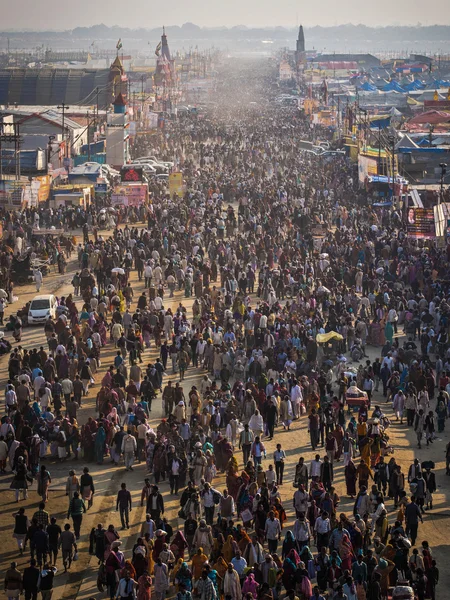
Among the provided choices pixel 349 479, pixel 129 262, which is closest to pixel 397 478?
pixel 349 479

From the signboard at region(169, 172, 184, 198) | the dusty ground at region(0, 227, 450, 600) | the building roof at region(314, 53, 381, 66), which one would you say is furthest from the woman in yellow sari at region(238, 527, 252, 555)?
the building roof at region(314, 53, 381, 66)

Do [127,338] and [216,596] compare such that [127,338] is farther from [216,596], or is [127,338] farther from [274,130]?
[274,130]

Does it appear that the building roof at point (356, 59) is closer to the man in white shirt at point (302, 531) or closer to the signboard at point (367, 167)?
the signboard at point (367, 167)

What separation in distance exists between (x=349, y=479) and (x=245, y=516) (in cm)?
222

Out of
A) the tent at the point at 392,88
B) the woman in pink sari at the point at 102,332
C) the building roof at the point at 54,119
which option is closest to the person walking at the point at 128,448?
the woman in pink sari at the point at 102,332

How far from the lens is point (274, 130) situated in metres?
77.6

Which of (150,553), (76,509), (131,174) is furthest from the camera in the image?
(131,174)

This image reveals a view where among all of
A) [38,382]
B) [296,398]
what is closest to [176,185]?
[38,382]

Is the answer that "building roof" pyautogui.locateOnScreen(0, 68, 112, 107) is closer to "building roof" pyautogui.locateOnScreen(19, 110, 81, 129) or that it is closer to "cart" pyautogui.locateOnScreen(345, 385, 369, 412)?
"building roof" pyautogui.locateOnScreen(19, 110, 81, 129)

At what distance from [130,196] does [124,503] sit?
27.8 m

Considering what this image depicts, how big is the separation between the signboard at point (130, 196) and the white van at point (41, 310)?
1576 centimetres

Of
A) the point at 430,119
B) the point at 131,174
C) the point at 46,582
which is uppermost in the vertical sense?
the point at 430,119

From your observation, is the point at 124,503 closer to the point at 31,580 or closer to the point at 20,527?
the point at 20,527

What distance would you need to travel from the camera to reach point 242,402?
64.8 ft
